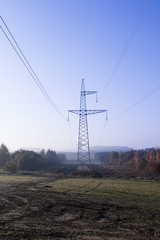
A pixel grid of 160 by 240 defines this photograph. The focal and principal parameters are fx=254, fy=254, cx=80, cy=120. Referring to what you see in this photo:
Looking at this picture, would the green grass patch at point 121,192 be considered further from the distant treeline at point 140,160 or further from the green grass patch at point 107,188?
the distant treeline at point 140,160

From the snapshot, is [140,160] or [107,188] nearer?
[107,188]

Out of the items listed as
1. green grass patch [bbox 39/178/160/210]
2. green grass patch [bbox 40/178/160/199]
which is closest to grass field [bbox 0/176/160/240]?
green grass patch [bbox 39/178/160/210]

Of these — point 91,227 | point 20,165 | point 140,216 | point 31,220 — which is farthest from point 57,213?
point 20,165

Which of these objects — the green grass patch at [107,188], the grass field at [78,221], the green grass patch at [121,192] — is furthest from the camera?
the green grass patch at [107,188]

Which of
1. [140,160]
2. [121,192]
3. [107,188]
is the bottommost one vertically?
[121,192]

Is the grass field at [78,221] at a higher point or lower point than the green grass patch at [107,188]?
lower

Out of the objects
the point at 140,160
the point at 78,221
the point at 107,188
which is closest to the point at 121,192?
the point at 107,188

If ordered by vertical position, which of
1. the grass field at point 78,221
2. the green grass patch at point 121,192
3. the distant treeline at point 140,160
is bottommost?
the grass field at point 78,221

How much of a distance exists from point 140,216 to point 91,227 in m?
4.46

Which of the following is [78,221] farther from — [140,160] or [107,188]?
[140,160]

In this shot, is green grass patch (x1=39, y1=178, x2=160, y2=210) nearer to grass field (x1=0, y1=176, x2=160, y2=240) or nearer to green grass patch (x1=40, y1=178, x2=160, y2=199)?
green grass patch (x1=40, y1=178, x2=160, y2=199)

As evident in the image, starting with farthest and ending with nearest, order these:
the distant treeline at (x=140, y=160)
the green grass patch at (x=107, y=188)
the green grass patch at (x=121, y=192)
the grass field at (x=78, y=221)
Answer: the distant treeline at (x=140, y=160) → the green grass patch at (x=107, y=188) → the green grass patch at (x=121, y=192) → the grass field at (x=78, y=221)

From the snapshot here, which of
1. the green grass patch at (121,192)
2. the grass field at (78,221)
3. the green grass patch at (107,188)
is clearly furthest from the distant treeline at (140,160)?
the grass field at (78,221)

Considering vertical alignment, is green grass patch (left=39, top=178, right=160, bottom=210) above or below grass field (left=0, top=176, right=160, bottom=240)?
above
